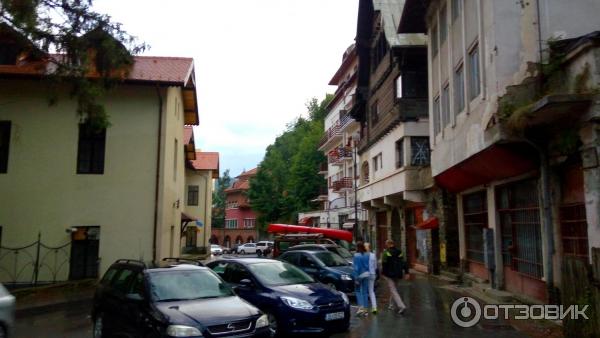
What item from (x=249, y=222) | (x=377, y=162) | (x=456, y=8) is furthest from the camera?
(x=249, y=222)

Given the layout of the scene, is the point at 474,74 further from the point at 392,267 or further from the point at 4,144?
the point at 4,144

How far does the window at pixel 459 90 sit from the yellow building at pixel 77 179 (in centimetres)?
1069

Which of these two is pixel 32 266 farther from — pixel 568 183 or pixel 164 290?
pixel 568 183

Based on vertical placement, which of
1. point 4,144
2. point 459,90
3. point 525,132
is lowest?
point 525,132

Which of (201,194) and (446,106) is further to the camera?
(201,194)

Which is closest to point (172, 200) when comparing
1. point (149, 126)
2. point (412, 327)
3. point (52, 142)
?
point (149, 126)

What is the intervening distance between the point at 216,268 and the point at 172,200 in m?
11.4

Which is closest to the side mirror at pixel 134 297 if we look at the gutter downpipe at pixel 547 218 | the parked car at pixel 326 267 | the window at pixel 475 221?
the parked car at pixel 326 267

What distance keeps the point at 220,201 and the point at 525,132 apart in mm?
88720

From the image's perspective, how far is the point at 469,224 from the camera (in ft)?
59.4

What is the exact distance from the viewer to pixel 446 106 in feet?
57.9

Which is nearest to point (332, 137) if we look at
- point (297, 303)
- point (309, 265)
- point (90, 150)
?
point (90, 150)

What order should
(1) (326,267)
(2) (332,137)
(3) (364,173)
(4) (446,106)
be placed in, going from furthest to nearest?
1. (2) (332,137)
2. (3) (364,173)
3. (4) (446,106)
4. (1) (326,267)

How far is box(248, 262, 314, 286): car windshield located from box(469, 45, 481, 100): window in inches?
307
